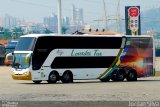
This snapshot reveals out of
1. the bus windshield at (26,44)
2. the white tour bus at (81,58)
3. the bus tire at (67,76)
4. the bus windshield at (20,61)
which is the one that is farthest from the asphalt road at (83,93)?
the bus tire at (67,76)

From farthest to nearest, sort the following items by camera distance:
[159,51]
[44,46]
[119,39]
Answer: [159,51] < [119,39] < [44,46]

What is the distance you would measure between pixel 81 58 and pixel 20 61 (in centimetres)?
363

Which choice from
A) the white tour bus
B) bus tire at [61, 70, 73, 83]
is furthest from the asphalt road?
bus tire at [61, 70, 73, 83]

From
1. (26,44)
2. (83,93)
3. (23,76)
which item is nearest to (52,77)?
(23,76)

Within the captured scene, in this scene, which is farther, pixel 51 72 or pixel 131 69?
pixel 131 69

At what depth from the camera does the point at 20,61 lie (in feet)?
134

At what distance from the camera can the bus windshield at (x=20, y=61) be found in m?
40.2

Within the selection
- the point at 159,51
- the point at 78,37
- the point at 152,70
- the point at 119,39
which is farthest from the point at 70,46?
the point at 159,51

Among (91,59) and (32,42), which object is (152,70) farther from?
(32,42)

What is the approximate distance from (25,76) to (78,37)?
4006mm

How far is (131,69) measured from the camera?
142 ft

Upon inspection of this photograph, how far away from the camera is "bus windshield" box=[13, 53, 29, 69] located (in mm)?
40250

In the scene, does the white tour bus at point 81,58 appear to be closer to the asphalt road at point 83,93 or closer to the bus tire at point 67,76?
the bus tire at point 67,76

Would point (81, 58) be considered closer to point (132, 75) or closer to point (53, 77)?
point (53, 77)
